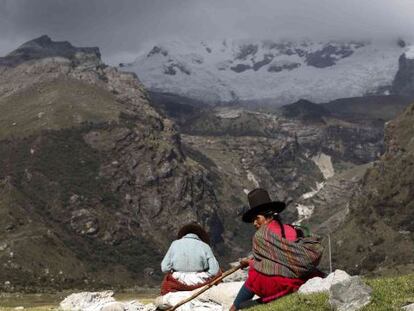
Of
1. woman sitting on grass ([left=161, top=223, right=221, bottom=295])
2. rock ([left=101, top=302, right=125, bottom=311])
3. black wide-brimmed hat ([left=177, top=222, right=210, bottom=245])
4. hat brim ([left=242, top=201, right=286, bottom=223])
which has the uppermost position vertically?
hat brim ([left=242, top=201, right=286, bottom=223])

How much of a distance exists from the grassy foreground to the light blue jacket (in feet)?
22.9

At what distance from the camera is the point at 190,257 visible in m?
27.9

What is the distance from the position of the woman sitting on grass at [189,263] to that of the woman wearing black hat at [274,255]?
5.80 m

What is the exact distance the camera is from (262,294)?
22.0 meters

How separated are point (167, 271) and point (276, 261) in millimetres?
7962

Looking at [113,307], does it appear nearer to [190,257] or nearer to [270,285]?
[190,257]

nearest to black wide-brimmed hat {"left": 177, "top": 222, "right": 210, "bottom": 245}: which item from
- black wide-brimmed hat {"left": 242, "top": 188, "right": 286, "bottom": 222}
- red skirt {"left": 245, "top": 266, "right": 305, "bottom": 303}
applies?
red skirt {"left": 245, "top": 266, "right": 305, "bottom": 303}

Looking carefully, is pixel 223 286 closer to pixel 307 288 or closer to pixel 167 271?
pixel 167 271

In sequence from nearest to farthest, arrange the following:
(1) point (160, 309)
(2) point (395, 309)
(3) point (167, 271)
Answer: (2) point (395, 309)
(1) point (160, 309)
(3) point (167, 271)

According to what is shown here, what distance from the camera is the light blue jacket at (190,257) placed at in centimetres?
2783

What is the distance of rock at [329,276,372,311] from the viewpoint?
18984mm

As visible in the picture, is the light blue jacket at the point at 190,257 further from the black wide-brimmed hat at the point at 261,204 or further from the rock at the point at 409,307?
the rock at the point at 409,307

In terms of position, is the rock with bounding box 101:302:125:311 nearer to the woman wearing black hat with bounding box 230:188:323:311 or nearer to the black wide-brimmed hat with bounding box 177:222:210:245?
the black wide-brimmed hat with bounding box 177:222:210:245

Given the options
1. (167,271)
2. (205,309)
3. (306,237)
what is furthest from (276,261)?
(167,271)
